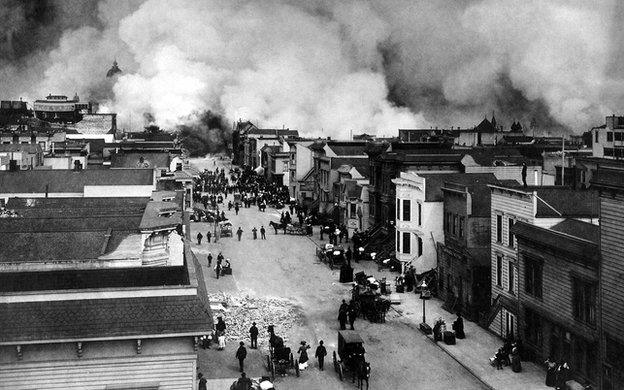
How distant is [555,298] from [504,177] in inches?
1223

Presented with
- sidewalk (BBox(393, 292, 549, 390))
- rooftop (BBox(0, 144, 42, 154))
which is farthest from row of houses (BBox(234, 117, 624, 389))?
rooftop (BBox(0, 144, 42, 154))

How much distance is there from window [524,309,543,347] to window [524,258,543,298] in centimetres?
88

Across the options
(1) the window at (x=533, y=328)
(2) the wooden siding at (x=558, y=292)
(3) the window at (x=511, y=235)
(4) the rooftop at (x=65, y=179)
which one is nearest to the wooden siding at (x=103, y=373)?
(2) the wooden siding at (x=558, y=292)

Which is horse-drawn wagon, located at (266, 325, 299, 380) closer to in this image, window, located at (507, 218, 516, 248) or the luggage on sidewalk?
the luggage on sidewalk

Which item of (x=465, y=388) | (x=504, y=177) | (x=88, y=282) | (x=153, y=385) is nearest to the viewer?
(x=153, y=385)

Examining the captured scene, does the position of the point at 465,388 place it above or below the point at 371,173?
below

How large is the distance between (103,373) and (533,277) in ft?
65.5

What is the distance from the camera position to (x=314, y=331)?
115 ft

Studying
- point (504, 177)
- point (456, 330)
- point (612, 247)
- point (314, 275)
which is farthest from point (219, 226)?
point (612, 247)

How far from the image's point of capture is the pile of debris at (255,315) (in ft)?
112

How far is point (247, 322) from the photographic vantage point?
36250mm

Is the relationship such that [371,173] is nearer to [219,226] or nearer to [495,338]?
[219,226]

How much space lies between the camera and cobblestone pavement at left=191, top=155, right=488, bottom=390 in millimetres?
28234

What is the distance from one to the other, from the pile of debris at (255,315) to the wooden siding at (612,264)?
46.1 feet
